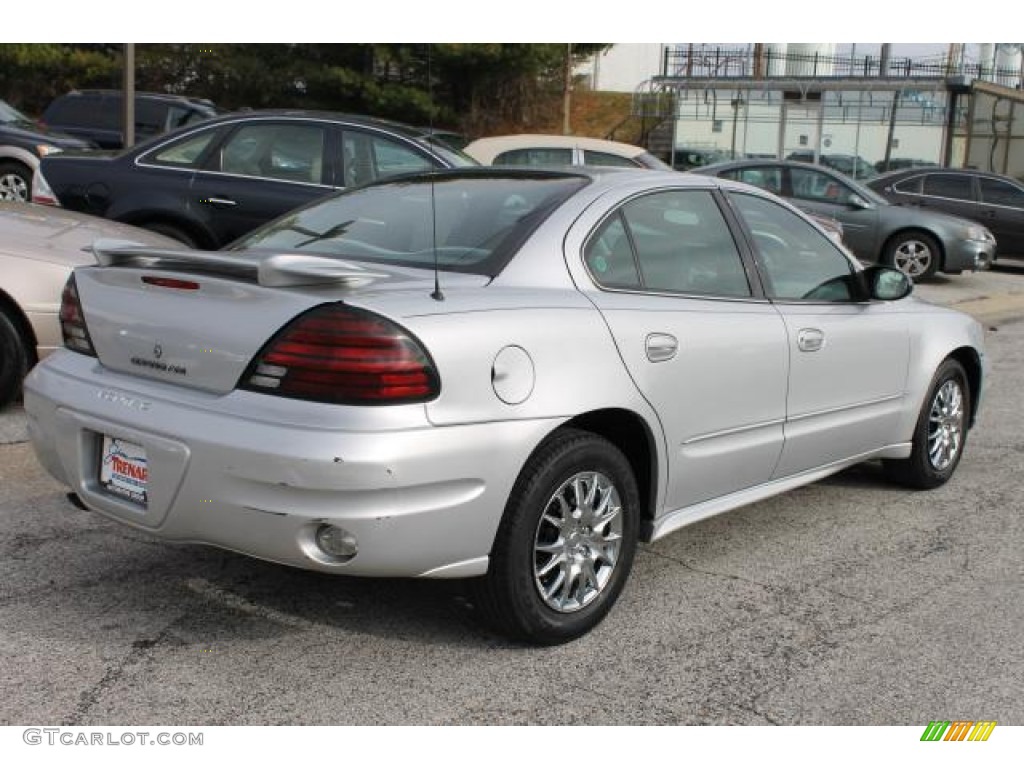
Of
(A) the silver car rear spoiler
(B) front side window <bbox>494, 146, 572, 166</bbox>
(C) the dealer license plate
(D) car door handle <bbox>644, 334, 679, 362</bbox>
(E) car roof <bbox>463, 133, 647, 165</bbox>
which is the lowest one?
(C) the dealer license plate

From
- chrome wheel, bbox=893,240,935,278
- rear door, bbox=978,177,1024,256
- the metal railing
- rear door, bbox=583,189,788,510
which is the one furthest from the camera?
the metal railing

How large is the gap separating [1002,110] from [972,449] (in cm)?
2566

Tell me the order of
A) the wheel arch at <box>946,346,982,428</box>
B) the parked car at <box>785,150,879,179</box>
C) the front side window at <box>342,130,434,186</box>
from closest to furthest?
1. the wheel arch at <box>946,346,982,428</box>
2. the front side window at <box>342,130,434,186</box>
3. the parked car at <box>785,150,879,179</box>

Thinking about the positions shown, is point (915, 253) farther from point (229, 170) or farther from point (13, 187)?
point (13, 187)

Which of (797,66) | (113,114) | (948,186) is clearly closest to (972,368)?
(948,186)

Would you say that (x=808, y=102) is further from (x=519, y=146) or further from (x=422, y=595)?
(x=422, y=595)

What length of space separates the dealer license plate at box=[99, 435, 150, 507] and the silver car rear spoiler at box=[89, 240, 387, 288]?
0.55 metres

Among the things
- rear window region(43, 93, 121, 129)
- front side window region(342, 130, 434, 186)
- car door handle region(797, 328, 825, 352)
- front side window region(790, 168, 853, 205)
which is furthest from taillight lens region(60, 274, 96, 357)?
rear window region(43, 93, 121, 129)

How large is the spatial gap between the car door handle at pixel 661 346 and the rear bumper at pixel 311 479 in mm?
548

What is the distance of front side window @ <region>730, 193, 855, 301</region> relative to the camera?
14.8 feet

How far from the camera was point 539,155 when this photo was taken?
1219 cm

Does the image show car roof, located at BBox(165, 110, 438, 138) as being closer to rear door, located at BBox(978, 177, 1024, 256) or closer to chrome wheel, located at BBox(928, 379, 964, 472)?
chrome wheel, located at BBox(928, 379, 964, 472)

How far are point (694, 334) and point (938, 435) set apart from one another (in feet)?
7.02

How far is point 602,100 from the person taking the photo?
4544cm
